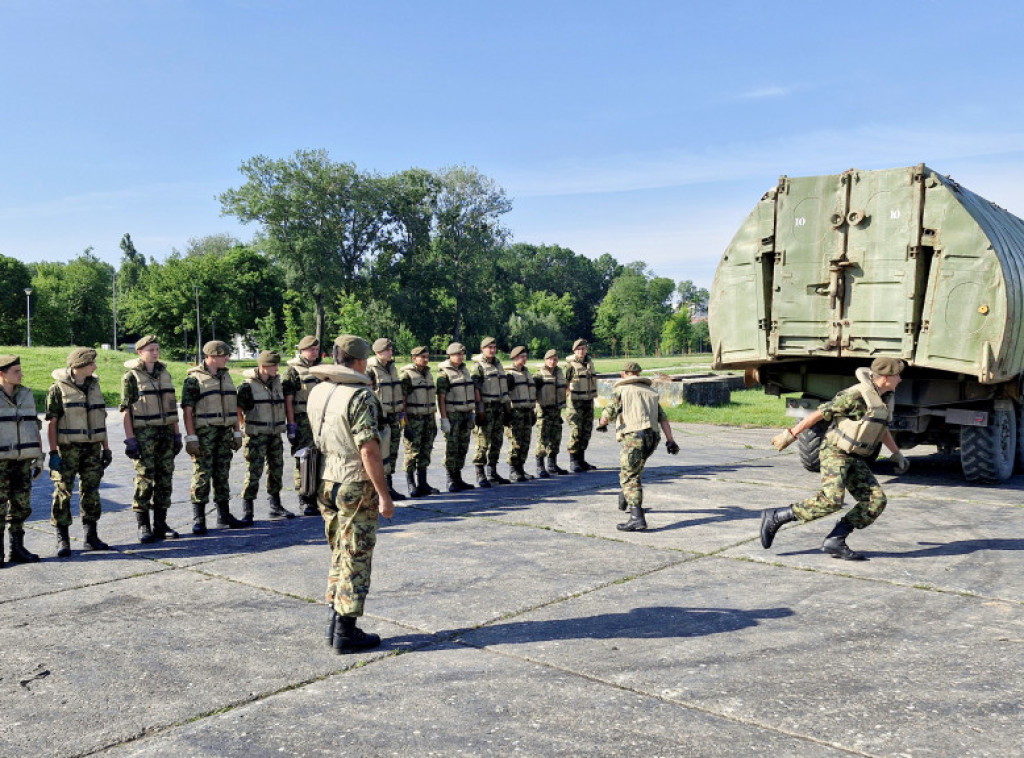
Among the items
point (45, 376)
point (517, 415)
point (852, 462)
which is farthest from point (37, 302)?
point (852, 462)

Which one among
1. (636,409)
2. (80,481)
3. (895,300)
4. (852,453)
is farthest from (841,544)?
(80,481)

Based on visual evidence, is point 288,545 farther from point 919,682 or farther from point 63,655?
point 919,682

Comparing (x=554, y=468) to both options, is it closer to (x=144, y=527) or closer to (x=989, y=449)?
(x=989, y=449)

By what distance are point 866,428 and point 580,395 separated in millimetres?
5587

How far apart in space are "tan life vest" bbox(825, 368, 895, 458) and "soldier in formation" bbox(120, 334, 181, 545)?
5899 millimetres

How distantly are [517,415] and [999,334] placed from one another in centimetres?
583

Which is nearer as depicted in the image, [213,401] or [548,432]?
[213,401]

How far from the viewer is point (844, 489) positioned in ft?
22.6

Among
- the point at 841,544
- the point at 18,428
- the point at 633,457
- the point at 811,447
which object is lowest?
the point at 841,544

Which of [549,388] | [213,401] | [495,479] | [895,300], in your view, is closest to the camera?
[213,401]

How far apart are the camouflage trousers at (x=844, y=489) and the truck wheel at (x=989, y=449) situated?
436 cm

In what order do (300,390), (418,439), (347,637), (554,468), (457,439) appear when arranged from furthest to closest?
(554,468)
(457,439)
(418,439)
(300,390)
(347,637)

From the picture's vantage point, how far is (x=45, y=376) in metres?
32.2

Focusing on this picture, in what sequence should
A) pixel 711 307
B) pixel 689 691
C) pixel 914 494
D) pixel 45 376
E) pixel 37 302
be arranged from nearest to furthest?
pixel 689 691 < pixel 914 494 < pixel 711 307 < pixel 45 376 < pixel 37 302
